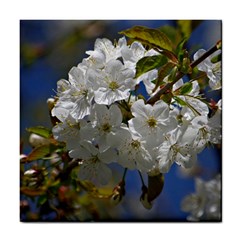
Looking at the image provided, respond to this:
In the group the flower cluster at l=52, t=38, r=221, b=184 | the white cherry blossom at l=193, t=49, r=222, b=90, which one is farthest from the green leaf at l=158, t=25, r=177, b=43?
the flower cluster at l=52, t=38, r=221, b=184

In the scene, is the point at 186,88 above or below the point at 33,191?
above

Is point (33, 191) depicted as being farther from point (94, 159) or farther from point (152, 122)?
point (152, 122)

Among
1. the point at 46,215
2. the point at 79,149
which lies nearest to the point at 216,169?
the point at 46,215

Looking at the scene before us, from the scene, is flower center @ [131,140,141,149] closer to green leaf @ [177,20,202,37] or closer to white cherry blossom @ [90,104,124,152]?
white cherry blossom @ [90,104,124,152]

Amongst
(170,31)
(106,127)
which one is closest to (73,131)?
(106,127)

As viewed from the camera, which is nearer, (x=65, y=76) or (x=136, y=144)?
(x=136, y=144)
